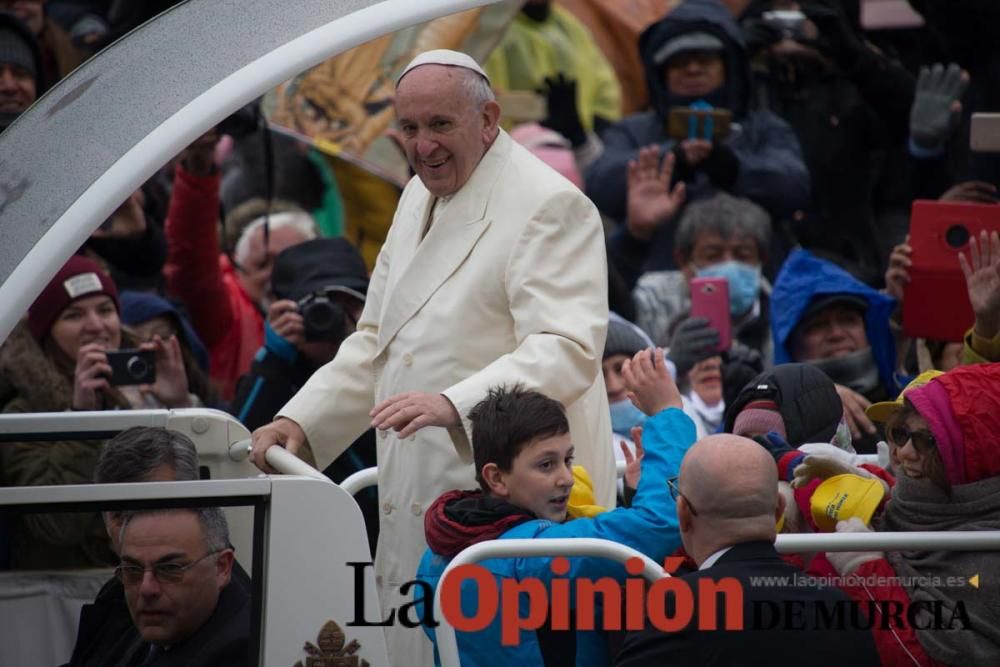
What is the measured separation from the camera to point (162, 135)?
3.59 meters

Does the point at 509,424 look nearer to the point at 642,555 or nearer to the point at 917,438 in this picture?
the point at 642,555

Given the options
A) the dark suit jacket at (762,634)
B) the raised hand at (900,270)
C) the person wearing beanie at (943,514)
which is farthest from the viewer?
the raised hand at (900,270)

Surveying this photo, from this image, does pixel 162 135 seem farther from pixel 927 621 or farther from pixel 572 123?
pixel 572 123

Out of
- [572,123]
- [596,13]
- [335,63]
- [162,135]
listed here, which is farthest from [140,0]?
[162,135]

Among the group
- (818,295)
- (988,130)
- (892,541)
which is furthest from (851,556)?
(818,295)

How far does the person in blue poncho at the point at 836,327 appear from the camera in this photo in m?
6.25

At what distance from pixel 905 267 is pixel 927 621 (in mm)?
2141

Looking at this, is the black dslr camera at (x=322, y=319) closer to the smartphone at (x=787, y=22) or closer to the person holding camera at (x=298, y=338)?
the person holding camera at (x=298, y=338)

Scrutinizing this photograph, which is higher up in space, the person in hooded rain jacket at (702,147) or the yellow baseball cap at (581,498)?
the person in hooded rain jacket at (702,147)

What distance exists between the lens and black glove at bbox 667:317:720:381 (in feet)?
21.9

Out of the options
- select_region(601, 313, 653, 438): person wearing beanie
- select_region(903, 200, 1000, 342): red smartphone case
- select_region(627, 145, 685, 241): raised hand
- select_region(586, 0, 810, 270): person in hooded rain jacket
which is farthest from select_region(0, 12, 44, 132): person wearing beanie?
select_region(903, 200, 1000, 342): red smartphone case

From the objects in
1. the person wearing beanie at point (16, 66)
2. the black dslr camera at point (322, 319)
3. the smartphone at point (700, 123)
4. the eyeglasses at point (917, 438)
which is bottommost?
the eyeglasses at point (917, 438)

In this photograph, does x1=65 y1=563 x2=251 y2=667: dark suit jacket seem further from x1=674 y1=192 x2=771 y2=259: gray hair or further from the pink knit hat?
x1=674 y1=192 x2=771 y2=259: gray hair

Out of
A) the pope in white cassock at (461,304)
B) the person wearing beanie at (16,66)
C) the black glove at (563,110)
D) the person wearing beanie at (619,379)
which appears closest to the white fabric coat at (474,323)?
the pope in white cassock at (461,304)
